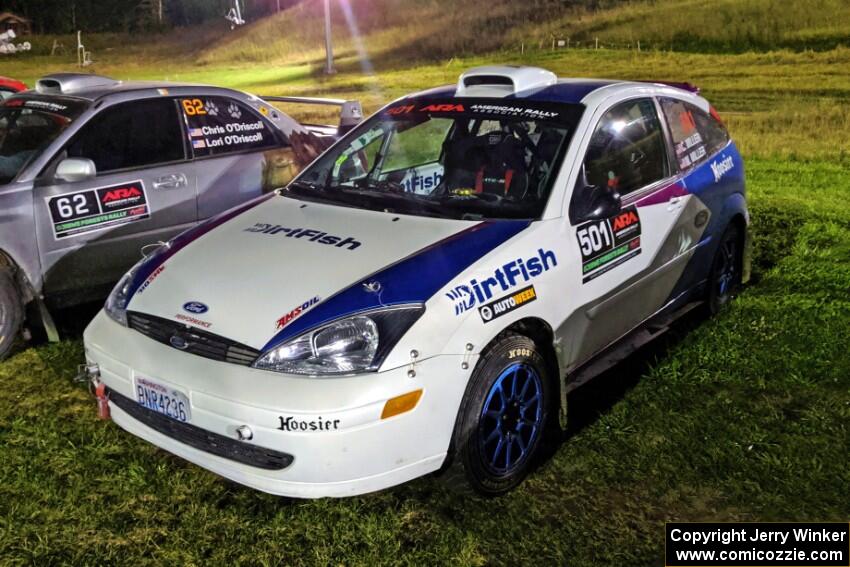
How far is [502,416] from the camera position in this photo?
3238 mm

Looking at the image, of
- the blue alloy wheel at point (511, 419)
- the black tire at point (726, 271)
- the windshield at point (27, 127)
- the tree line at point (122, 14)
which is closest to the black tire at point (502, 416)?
the blue alloy wheel at point (511, 419)

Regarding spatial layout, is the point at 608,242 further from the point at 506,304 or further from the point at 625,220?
the point at 506,304

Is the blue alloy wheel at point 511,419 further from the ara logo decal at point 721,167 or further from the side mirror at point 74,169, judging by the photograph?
the side mirror at point 74,169

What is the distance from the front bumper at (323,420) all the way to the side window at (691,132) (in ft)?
7.44

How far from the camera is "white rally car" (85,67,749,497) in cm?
286

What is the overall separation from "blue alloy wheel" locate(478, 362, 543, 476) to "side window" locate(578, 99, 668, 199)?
0.98 metres

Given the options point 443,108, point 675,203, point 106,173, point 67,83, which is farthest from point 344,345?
point 67,83

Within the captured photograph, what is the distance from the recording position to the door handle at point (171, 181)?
5262 millimetres

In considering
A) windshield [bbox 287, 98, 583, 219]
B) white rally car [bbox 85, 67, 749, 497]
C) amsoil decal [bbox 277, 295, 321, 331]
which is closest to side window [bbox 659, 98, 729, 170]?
white rally car [bbox 85, 67, 749, 497]

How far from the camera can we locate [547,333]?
3461 mm

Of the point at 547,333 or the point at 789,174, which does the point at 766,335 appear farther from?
the point at 789,174

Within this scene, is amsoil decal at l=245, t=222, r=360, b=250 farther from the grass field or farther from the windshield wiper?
the grass field

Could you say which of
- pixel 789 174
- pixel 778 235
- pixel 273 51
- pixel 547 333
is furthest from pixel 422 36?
pixel 547 333

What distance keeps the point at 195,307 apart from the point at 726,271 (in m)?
3.59
